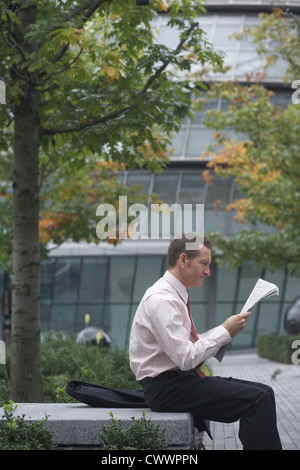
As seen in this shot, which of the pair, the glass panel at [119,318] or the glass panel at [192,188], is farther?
the glass panel at [119,318]

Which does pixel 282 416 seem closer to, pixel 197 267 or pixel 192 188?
pixel 197 267

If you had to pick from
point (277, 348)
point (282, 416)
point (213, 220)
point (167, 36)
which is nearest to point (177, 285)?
point (282, 416)

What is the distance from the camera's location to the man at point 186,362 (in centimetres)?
445

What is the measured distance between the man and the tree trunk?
12.8 ft

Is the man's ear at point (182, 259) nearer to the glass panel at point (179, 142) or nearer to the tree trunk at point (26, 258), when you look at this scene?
the tree trunk at point (26, 258)

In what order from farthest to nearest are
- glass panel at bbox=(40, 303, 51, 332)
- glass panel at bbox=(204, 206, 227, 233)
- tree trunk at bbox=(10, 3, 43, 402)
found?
glass panel at bbox=(40, 303, 51, 332), glass panel at bbox=(204, 206, 227, 233), tree trunk at bbox=(10, 3, 43, 402)

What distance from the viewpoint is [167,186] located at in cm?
3391

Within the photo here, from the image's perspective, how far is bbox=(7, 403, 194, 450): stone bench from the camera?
14.7 ft

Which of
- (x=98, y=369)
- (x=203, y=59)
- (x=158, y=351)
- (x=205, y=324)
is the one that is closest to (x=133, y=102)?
(x=203, y=59)

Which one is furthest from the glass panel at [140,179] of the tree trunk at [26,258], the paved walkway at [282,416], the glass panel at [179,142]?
the tree trunk at [26,258]

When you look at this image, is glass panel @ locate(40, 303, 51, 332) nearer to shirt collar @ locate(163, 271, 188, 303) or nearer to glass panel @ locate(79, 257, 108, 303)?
glass panel @ locate(79, 257, 108, 303)

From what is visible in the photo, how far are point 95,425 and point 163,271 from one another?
1150 inches

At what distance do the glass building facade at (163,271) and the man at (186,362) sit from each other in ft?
92.0

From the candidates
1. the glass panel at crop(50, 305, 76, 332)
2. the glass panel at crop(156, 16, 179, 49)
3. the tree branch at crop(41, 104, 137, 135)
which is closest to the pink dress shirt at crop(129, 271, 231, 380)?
the tree branch at crop(41, 104, 137, 135)
